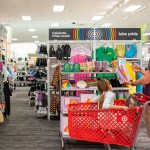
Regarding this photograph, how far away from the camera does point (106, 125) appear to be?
11.6 feet

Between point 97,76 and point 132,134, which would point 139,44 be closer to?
point 97,76

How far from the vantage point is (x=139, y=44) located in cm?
728

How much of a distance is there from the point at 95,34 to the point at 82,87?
6.29 ft

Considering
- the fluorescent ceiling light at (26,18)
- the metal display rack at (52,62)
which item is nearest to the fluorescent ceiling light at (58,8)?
the fluorescent ceiling light at (26,18)

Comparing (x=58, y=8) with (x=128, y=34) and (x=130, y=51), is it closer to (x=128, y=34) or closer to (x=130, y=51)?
(x=128, y=34)

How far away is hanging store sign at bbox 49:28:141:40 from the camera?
24.1 feet

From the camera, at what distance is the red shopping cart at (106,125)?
136 inches

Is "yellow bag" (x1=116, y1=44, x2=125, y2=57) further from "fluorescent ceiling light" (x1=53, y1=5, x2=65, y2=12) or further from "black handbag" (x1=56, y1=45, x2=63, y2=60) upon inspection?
"fluorescent ceiling light" (x1=53, y1=5, x2=65, y2=12)

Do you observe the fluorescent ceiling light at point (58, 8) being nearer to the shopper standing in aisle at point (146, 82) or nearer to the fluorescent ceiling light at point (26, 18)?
the fluorescent ceiling light at point (26, 18)

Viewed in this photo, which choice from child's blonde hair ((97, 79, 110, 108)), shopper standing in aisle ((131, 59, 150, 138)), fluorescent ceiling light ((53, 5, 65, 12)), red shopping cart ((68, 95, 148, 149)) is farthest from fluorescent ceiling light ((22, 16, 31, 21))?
shopper standing in aisle ((131, 59, 150, 138))

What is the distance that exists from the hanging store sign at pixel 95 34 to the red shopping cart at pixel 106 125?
4.05 m

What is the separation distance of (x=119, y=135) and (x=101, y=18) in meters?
12.5

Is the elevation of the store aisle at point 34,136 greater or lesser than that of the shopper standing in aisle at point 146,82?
lesser

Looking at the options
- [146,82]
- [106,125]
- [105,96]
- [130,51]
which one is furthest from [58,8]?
[146,82]
